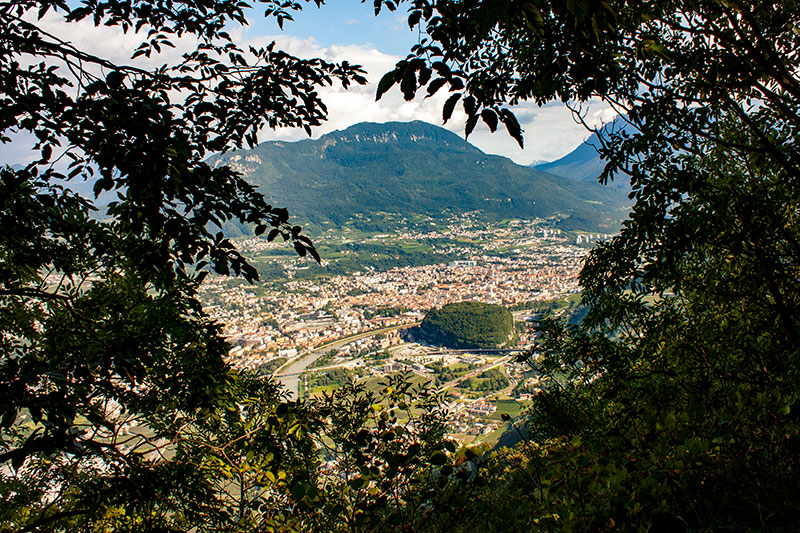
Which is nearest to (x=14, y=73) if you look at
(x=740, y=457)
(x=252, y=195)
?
(x=252, y=195)

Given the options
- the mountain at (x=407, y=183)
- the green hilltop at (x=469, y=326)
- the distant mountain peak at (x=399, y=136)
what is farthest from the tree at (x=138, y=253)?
the distant mountain peak at (x=399, y=136)

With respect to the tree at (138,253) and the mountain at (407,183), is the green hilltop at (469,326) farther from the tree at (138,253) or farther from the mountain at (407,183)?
the mountain at (407,183)

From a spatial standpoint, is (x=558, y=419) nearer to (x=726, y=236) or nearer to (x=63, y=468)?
(x=726, y=236)

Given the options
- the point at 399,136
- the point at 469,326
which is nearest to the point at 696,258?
the point at 469,326

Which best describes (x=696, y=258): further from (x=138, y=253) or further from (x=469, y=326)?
(x=469, y=326)

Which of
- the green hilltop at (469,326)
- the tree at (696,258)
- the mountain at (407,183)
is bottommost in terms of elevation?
the green hilltop at (469,326)
